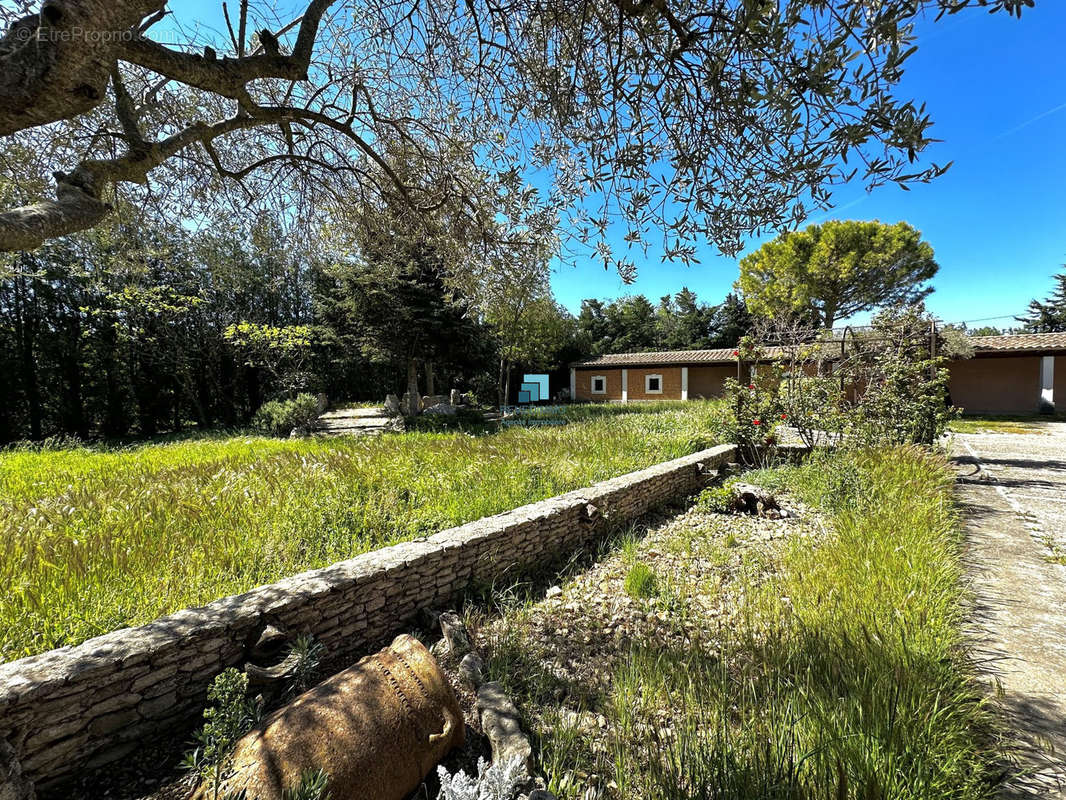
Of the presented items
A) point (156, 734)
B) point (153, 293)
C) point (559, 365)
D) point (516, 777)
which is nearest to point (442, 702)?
point (516, 777)

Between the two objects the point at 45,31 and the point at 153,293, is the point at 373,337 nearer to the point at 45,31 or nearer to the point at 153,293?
the point at 153,293

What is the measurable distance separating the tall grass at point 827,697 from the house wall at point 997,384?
21.6 metres

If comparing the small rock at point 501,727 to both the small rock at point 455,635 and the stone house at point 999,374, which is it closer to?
the small rock at point 455,635

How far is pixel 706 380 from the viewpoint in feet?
75.6

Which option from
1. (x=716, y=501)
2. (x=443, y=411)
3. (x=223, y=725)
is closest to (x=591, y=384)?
(x=443, y=411)

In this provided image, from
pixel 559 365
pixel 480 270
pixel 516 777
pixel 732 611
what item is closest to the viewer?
pixel 516 777

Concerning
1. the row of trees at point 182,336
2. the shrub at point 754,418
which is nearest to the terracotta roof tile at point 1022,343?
the shrub at point 754,418

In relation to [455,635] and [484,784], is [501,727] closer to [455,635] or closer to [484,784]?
[484,784]

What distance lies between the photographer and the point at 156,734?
76.7 inches

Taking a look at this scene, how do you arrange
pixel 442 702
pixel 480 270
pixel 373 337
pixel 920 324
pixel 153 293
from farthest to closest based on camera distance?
1. pixel 373 337
2. pixel 153 293
3. pixel 920 324
4. pixel 480 270
5. pixel 442 702

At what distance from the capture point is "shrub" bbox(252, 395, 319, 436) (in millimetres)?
11602

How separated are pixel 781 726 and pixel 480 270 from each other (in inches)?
175

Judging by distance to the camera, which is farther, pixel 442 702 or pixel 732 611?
pixel 732 611

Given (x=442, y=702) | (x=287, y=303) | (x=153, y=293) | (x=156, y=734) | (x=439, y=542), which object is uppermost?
(x=287, y=303)
